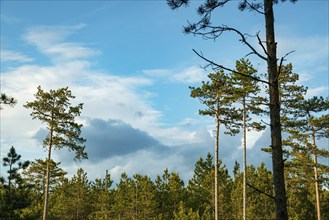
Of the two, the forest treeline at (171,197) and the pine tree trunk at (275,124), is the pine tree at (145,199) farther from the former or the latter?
the pine tree trunk at (275,124)

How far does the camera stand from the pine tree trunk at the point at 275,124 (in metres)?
6.41

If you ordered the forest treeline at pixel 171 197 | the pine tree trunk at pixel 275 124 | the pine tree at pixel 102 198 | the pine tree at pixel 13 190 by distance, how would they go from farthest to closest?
the pine tree at pixel 102 198, the forest treeline at pixel 171 197, the pine tree at pixel 13 190, the pine tree trunk at pixel 275 124

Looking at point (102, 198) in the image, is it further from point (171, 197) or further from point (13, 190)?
point (13, 190)

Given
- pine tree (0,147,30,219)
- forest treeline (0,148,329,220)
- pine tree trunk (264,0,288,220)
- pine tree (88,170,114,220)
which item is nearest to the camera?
pine tree trunk (264,0,288,220)

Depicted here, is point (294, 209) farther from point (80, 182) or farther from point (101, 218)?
point (80, 182)

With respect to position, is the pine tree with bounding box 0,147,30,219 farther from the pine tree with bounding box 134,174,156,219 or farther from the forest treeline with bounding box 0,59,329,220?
the pine tree with bounding box 134,174,156,219

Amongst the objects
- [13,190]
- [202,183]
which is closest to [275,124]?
[13,190]

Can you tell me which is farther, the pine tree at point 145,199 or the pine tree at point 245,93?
the pine tree at point 145,199

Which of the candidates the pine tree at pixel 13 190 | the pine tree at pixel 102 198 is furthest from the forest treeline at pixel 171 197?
the pine tree at pixel 13 190

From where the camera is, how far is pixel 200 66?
275 inches

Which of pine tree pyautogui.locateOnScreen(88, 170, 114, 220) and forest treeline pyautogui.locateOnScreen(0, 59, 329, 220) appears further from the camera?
pine tree pyautogui.locateOnScreen(88, 170, 114, 220)

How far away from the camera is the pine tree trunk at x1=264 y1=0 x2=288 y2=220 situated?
6414mm

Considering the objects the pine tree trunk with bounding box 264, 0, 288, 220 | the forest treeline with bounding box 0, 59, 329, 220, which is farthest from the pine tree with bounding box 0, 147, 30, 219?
the pine tree trunk with bounding box 264, 0, 288, 220

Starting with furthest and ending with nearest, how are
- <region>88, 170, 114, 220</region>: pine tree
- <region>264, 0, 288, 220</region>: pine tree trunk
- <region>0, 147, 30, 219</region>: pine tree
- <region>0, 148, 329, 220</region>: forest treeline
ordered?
<region>88, 170, 114, 220</region>: pine tree, <region>0, 148, 329, 220</region>: forest treeline, <region>0, 147, 30, 219</region>: pine tree, <region>264, 0, 288, 220</region>: pine tree trunk
